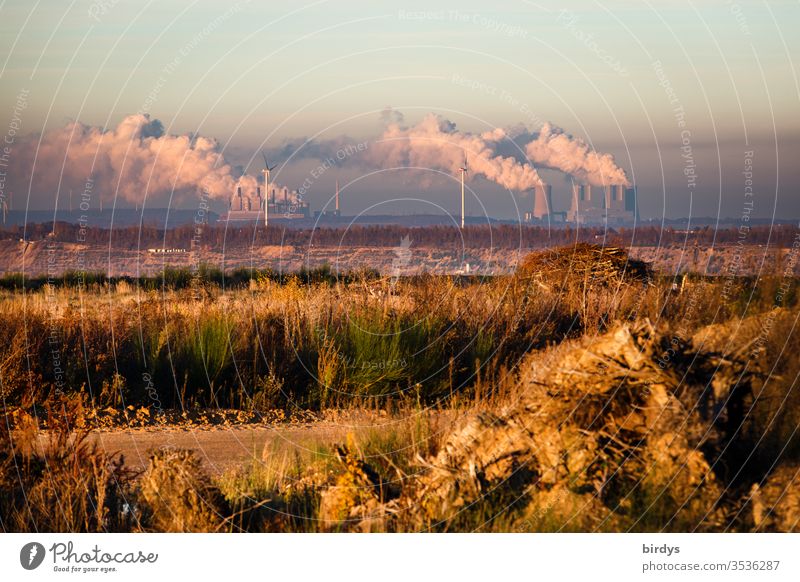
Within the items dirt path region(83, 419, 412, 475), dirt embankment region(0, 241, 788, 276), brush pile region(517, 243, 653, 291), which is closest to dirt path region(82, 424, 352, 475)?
dirt path region(83, 419, 412, 475)

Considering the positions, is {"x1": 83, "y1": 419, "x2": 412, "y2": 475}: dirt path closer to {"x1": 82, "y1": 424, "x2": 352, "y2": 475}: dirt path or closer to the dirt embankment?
{"x1": 82, "y1": 424, "x2": 352, "y2": 475}: dirt path

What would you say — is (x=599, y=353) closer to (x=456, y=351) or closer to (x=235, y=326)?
(x=456, y=351)

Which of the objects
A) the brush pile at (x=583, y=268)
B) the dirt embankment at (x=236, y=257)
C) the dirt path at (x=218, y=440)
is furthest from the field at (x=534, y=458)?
the dirt embankment at (x=236, y=257)

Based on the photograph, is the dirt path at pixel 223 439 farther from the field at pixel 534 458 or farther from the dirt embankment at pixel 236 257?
the dirt embankment at pixel 236 257

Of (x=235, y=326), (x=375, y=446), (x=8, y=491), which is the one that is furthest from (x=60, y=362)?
(x=375, y=446)

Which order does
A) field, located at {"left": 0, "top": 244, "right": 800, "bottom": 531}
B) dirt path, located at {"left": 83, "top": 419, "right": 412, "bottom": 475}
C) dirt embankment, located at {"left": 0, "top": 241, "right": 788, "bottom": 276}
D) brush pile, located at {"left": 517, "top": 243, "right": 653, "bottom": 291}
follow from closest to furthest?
field, located at {"left": 0, "top": 244, "right": 800, "bottom": 531} < dirt path, located at {"left": 83, "top": 419, "right": 412, "bottom": 475} < brush pile, located at {"left": 517, "top": 243, "right": 653, "bottom": 291} < dirt embankment, located at {"left": 0, "top": 241, "right": 788, "bottom": 276}

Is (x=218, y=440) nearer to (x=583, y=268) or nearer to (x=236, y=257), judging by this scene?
(x=583, y=268)

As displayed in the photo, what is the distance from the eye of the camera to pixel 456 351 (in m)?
13.7

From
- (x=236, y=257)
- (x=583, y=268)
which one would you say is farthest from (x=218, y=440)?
(x=236, y=257)

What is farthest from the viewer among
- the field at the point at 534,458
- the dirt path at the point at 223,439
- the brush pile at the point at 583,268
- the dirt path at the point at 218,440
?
the brush pile at the point at 583,268

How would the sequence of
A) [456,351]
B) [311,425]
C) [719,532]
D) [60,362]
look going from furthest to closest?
[456,351] → [60,362] → [311,425] → [719,532]

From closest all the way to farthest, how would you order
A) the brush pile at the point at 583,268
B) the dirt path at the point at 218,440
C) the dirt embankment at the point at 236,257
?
the dirt path at the point at 218,440 → the brush pile at the point at 583,268 → the dirt embankment at the point at 236,257

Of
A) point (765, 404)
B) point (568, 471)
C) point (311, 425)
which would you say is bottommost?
point (311, 425)

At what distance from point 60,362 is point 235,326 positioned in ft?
7.87
